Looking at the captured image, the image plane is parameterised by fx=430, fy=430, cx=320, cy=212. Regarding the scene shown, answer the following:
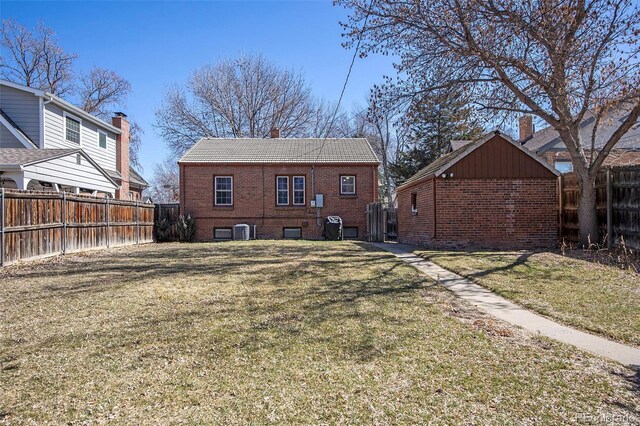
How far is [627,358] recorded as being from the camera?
3695 millimetres

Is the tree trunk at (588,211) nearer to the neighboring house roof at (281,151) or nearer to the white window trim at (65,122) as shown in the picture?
the neighboring house roof at (281,151)

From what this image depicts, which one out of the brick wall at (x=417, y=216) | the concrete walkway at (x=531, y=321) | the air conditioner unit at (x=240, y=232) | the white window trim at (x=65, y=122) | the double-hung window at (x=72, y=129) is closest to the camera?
the concrete walkway at (x=531, y=321)

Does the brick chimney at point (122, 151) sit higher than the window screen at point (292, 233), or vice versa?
the brick chimney at point (122, 151)

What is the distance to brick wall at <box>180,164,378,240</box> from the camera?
71.1 ft

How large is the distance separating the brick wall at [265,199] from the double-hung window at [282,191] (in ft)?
0.73

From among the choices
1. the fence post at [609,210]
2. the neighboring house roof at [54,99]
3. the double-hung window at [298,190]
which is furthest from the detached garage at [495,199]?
the neighboring house roof at [54,99]

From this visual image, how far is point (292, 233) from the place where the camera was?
21938 mm

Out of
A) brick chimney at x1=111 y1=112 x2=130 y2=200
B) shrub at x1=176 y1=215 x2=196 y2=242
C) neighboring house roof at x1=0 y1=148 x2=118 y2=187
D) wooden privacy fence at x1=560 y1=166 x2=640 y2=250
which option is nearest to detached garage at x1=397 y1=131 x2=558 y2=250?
wooden privacy fence at x1=560 y1=166 x2=640 y2=250

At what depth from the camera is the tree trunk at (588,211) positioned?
11.3 metres

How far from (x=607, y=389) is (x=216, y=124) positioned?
35539 millimetres

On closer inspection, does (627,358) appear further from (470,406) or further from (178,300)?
(178,300)

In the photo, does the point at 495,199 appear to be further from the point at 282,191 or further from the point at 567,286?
the point at 282,191

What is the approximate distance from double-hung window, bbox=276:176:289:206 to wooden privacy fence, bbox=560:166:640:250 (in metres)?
13.1

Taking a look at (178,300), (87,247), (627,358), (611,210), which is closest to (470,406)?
(627,358)
